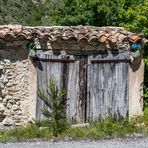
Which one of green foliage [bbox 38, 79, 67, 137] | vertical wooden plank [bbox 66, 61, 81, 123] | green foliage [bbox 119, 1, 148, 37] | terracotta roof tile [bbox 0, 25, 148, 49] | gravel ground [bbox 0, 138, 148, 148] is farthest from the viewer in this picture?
green foliage [bbox 119, 1, 148, 37]

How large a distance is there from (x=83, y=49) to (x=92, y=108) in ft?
5.25

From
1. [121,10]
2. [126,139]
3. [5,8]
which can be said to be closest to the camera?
[126,139]

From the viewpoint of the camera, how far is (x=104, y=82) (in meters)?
12.5

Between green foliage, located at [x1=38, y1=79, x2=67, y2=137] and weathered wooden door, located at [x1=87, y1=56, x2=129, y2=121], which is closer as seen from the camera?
green foliage, located at [x1=38, y1=79, x2=67, y2=137]

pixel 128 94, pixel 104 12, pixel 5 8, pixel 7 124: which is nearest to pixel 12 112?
pixel 7 124

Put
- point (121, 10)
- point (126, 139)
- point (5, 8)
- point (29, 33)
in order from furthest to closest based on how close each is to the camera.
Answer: point (5, 8) → point (121, 10) → point (29, 33) → point (126, 139)

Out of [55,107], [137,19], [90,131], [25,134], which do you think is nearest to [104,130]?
[90,131]

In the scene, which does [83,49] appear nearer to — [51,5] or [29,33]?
[29,33]

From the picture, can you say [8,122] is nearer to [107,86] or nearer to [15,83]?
[15,83]

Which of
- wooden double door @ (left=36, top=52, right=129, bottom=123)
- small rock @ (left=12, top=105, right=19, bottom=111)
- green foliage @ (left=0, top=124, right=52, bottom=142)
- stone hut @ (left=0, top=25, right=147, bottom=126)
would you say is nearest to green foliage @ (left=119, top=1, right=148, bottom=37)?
stone hut @ (left=0, top=25, right=147, bottom=126)

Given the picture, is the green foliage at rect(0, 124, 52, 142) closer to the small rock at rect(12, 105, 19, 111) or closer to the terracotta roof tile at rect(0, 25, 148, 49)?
the small rock at rect(12, 105, 19, 111)

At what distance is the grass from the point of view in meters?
11.1

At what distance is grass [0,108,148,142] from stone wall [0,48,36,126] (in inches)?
28.9

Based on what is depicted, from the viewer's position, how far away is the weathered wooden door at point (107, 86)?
1253cm
